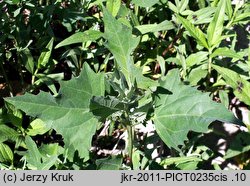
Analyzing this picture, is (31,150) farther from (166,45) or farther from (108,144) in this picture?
(166,45)

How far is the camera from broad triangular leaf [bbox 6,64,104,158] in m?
1.14

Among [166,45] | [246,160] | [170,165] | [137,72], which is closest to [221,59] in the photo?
[166,45]

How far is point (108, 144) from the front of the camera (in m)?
2.03

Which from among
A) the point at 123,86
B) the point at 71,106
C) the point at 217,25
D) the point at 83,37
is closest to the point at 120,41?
the point at 123,86

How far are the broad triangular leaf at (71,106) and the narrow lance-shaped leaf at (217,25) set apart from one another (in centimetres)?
65

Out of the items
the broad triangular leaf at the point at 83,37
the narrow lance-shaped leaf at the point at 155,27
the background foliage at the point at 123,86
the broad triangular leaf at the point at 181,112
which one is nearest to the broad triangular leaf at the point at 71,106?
the background foliage at the point at 123,86

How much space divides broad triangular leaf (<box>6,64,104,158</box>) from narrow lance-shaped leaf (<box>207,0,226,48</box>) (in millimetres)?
654

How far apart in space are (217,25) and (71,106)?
76 cm

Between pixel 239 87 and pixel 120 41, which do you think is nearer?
pixel 120 41

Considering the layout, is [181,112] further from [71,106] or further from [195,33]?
[195,33]

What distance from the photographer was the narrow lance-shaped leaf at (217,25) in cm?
165

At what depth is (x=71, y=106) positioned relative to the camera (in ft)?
3.84

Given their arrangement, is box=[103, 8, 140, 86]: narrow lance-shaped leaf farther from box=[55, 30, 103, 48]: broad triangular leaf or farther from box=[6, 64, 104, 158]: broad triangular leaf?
box=[55, 30, 103, 48]: broad triangular leaf

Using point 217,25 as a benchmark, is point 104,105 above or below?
below
